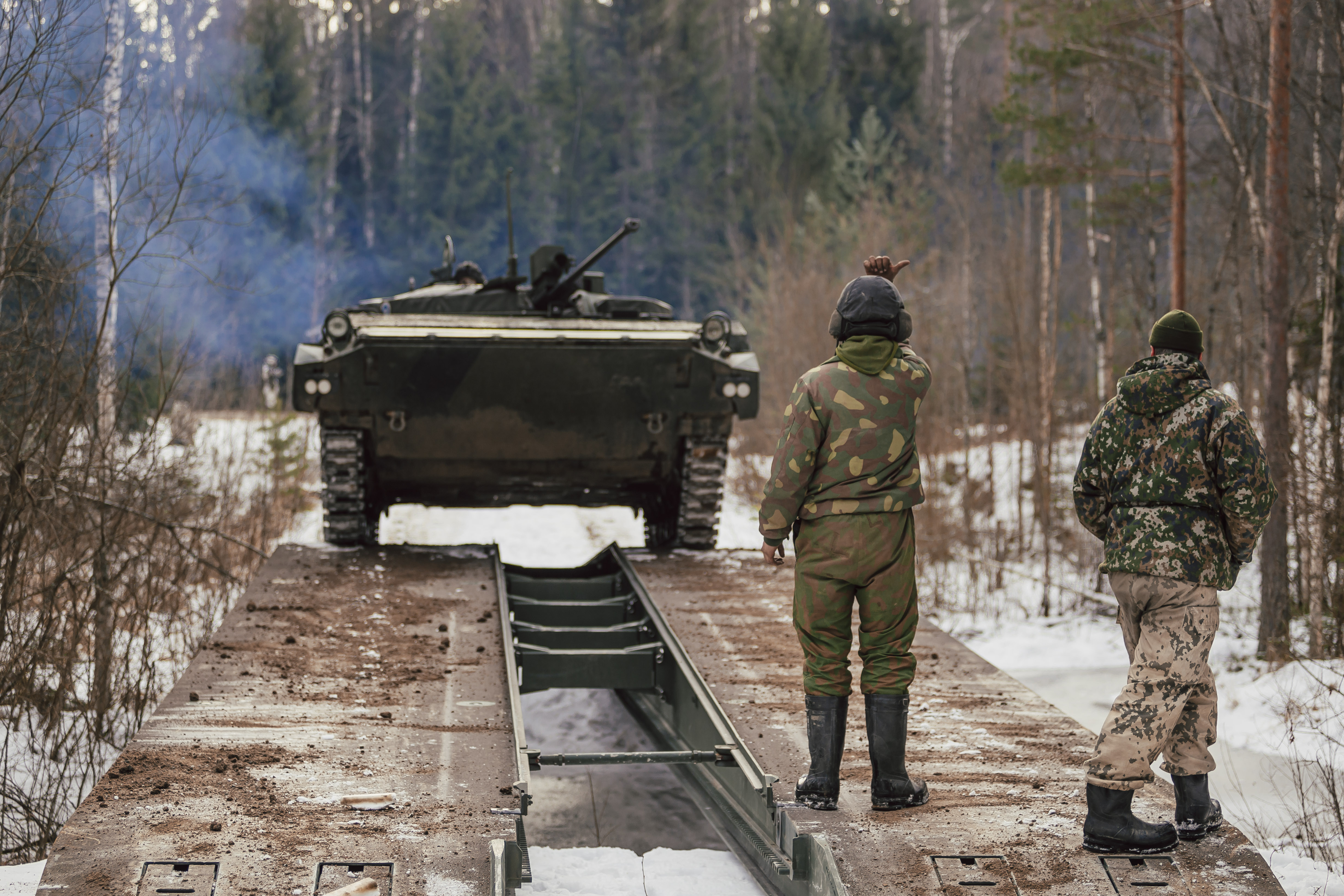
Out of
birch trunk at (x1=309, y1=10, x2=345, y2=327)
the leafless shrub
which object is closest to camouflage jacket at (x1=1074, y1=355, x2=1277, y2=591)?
the leafless shrub

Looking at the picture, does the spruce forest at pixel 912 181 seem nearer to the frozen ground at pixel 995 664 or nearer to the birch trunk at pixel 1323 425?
the birch trunk at pixel 1323 425

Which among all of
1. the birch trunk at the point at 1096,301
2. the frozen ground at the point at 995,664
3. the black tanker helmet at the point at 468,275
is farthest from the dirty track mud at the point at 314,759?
the birch trunk at the point at 1096,301

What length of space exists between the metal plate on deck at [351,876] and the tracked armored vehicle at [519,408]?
176 inches

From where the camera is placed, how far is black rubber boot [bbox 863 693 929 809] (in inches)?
163

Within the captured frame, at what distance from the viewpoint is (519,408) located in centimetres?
819

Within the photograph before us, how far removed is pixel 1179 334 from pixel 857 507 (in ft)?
3.66

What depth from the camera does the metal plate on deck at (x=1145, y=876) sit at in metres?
3.78

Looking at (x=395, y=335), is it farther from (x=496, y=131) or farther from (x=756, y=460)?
(x=496, y=131)

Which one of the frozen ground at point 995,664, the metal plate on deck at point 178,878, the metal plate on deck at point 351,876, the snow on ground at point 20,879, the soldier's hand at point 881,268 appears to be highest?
the soldier's hand at point 881,268

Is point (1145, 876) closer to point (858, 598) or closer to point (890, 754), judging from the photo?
point (890, 754)

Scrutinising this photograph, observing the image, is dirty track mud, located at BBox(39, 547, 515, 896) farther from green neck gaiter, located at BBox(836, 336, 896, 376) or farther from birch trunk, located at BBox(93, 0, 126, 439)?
green neck gaiter, located at BBox(836, 336, 896, 376)

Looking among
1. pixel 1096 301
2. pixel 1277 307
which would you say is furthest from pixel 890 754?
pixel 1096 301

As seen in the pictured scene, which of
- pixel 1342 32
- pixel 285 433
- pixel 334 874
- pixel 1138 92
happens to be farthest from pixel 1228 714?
pixel 285 433

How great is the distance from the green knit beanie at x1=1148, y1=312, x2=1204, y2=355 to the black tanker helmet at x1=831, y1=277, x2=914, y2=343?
0.76 meters
